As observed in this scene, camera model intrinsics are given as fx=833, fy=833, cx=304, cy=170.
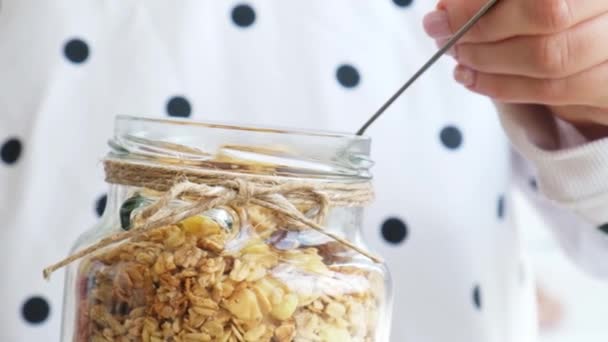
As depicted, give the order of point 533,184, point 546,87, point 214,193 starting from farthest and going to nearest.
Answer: point 533,184
point 546,87
point 214,193

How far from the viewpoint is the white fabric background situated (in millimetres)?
495

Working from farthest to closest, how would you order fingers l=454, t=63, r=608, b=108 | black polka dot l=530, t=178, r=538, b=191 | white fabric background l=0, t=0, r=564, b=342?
black polka dot l=530, t=178, r=538, b=191
white fabric background l=0, t=0, r=564, b=342
fingers l=454, t=63, r=608, b=108

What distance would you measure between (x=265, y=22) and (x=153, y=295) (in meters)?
0.29

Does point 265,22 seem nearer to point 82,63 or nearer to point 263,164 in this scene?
point 82,63

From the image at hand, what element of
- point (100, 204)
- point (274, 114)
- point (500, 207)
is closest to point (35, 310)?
point (100, 204)

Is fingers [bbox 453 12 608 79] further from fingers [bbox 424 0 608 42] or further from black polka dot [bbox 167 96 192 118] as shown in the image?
black polka dot [bbox 167 96 192 118]

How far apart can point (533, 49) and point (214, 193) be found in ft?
0.55

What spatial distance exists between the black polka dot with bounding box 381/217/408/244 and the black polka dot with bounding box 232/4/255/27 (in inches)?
6.0

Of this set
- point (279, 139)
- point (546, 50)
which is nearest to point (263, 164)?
point (279, 139)

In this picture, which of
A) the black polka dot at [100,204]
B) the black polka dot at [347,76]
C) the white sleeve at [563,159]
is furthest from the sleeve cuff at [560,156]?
the black polka dot at [100,204]

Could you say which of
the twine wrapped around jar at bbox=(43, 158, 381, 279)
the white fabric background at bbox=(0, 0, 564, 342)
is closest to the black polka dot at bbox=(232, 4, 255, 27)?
the white fabric background at bbox=(0, 0, 564, 342)

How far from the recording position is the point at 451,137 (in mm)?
549

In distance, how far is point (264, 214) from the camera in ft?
0.98

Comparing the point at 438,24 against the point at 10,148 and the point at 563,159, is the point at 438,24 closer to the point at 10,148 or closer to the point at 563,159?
the point at 563,159
